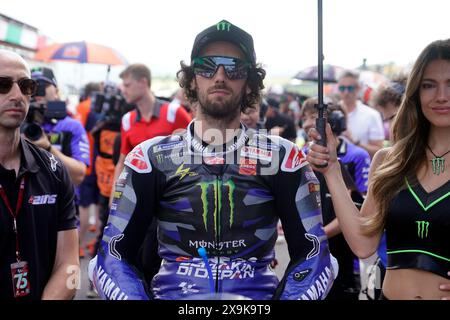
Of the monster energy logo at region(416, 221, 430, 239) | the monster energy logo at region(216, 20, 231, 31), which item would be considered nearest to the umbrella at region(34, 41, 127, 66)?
the monster energy logo at region(216, 20, 231, 31)

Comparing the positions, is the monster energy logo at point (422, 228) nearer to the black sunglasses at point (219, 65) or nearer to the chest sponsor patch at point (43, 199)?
the black sunglasses at point (219, 65)

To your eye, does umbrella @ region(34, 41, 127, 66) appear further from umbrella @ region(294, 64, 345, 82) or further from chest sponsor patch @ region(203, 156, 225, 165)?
chest sponsor patch @ region(203, 156, 225, 165)

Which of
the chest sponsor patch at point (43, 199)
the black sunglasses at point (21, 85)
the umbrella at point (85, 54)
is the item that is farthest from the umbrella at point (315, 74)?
the chest sponsor patch at point (43, 199)

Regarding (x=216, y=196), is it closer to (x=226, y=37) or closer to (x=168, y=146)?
(x=168, y=146)

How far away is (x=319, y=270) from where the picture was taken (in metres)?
2.64

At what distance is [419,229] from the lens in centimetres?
278

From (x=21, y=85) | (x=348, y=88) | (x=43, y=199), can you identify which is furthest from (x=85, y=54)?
(x=43, y=199)

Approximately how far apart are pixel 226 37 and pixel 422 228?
122 cm

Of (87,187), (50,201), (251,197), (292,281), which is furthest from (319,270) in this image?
(87,187)

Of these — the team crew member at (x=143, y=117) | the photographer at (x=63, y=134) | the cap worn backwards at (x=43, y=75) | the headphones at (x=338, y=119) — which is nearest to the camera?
the headphones at (x=338, y=119)

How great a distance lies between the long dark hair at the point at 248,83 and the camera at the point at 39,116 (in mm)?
1271

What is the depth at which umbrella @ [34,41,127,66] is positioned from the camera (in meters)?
9.36

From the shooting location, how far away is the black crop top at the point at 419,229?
272cm

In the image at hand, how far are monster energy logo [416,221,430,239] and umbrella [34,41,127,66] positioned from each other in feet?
23.6
